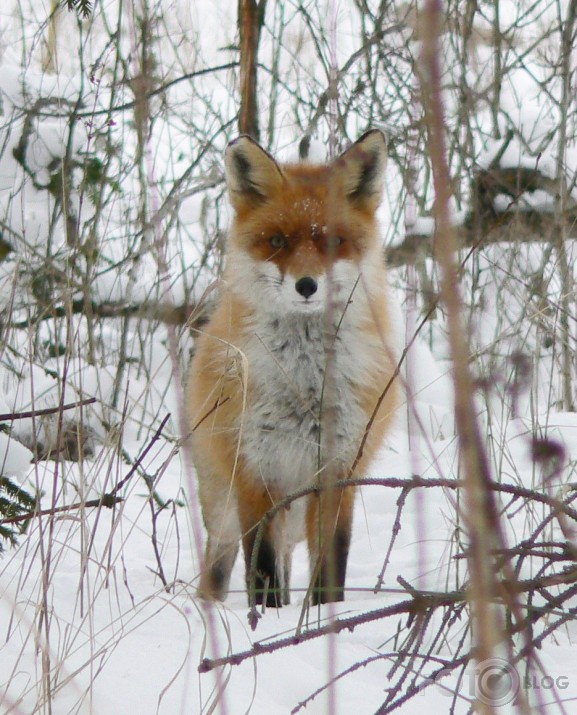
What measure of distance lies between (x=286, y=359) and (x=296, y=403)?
213 mm

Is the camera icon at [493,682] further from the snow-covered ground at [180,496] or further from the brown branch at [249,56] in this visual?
the brown branch at [249,56]

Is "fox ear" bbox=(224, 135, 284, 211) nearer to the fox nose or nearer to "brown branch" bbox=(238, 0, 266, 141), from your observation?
the fox nose

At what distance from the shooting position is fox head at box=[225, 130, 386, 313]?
11.4ft

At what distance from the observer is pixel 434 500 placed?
4062mm

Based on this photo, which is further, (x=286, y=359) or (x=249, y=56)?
(x=249, y=56)

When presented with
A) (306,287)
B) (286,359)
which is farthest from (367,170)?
(286,359)

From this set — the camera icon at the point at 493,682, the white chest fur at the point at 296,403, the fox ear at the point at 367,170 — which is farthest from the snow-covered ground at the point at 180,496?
the fox ear at the point at 367,170

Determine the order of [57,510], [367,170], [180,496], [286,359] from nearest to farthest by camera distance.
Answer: [57,510] < [286,359] < [367,170] < [180,496]

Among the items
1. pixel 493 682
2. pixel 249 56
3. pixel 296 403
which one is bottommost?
pixel 493 682

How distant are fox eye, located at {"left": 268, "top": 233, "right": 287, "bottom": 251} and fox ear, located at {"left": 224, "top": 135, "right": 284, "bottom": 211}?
242 mm

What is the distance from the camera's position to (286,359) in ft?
11.7

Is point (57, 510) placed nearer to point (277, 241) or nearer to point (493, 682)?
point (493, 682)

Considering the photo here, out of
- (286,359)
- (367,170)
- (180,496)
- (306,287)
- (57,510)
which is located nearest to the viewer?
(57,510)

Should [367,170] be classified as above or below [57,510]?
above
